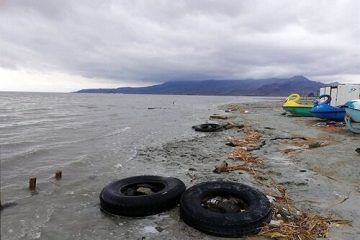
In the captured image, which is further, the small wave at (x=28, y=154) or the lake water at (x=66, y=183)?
the small wave at (x=28, y=154)

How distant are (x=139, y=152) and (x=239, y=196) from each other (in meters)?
8.37

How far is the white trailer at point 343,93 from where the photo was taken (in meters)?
26.7

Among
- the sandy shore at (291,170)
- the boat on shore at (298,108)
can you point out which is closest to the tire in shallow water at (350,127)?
the sandy shore at (291,170)

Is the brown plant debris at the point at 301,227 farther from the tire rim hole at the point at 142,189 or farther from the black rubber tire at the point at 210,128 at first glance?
the black rubber tire at the point at 210,128

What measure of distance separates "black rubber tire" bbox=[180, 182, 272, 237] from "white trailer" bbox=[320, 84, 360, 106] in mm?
24047

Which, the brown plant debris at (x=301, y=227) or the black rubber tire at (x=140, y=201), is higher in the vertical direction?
the black rubber tire at (x=140, y=201)

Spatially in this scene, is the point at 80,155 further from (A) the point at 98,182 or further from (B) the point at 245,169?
(B) the point at 245,169

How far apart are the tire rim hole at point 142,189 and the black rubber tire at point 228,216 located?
1278 mm

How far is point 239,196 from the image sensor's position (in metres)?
7.19

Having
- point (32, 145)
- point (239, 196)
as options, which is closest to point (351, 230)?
point (239, 196)

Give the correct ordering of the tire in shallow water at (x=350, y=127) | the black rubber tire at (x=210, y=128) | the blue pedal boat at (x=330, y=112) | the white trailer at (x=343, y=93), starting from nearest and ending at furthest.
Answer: the tire in shallow water at (x=350, y=127)
the black rubber tire at (x=210, y=128)
the blue pedal boat at (x=330, y=112)
the white trailer at (x=343, y=93)

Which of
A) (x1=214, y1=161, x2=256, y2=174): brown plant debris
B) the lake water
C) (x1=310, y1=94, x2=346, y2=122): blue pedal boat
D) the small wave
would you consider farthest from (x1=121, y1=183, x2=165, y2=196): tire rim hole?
(x1=310, y1=94, x2=346, y2=122): blue pedal boat

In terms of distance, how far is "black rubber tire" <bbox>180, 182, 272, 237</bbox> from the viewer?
5910 millimetres

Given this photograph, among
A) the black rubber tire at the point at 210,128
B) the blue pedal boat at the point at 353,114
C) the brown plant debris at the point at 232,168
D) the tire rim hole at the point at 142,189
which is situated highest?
the blue pedal boat at the point at 353,114
